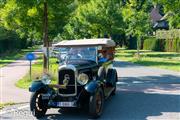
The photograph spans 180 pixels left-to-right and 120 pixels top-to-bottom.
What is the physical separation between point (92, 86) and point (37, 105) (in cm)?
157

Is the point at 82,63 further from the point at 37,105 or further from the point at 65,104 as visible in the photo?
the point at 37,105

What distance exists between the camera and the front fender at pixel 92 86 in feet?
32.7

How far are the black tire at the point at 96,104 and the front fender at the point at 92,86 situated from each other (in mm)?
103

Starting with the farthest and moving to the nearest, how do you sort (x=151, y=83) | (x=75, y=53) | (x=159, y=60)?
(x=159, y=60) < (x=151, y=83) < (x=75, y=53)

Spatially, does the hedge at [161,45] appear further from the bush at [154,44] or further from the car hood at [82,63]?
the car hood at [82,63]

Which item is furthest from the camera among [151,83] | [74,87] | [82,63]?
[151,83]

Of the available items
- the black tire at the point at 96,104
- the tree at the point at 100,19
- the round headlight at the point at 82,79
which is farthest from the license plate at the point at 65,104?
the tree at the point at 100,19

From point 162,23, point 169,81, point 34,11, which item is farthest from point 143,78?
point 162,23

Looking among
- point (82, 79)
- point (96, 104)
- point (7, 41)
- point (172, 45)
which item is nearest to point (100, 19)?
point (172, 45)

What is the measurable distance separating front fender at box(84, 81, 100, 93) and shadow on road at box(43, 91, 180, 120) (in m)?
0.72

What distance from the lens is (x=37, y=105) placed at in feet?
34.4

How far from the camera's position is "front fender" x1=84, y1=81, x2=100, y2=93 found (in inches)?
392

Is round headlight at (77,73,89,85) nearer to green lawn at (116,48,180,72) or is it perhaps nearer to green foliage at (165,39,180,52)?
green lawn at (116,48,180,72)

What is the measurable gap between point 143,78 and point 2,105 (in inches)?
334
